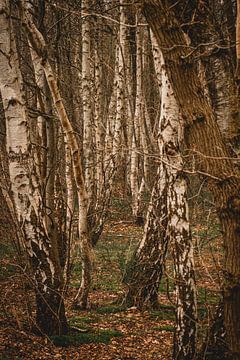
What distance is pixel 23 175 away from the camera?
16.7 feet

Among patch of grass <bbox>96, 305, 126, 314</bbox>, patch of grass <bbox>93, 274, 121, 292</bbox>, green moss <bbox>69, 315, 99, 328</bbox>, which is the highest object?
patch of grass <bbox>93, 274, 121, 292</bbox>

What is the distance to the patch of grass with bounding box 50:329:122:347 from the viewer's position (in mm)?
5328

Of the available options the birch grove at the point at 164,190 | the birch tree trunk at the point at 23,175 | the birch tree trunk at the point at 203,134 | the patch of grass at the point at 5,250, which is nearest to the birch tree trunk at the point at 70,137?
the birch grove at the point at 164,190

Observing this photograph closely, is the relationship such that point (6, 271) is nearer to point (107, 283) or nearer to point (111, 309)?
point (107, 283)

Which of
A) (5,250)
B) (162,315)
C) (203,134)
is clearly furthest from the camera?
(5,250)


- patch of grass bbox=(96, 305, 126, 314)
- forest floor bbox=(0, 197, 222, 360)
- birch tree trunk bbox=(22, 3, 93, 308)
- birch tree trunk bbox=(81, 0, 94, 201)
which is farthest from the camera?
birch tree trunk bbox=(81, 0, 94, 201)

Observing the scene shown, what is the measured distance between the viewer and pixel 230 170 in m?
3.15

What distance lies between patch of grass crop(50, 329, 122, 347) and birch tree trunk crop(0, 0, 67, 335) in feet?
0.98

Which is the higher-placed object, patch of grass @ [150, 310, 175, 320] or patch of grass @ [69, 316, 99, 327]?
patch of grass @ [69, 316, 99, 327]

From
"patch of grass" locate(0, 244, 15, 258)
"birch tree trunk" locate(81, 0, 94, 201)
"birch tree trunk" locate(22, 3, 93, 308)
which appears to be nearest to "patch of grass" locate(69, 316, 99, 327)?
"birch tree trunk" locate(22, 3, 93, 308)

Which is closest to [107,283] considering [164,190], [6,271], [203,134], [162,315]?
[6,271]

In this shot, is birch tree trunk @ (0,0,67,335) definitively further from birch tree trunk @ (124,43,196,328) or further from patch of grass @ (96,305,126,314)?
patch of grass @ (96,305,126,314)

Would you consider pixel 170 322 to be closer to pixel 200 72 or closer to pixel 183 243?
pixel 183 243

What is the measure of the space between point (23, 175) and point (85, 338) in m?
2.20
